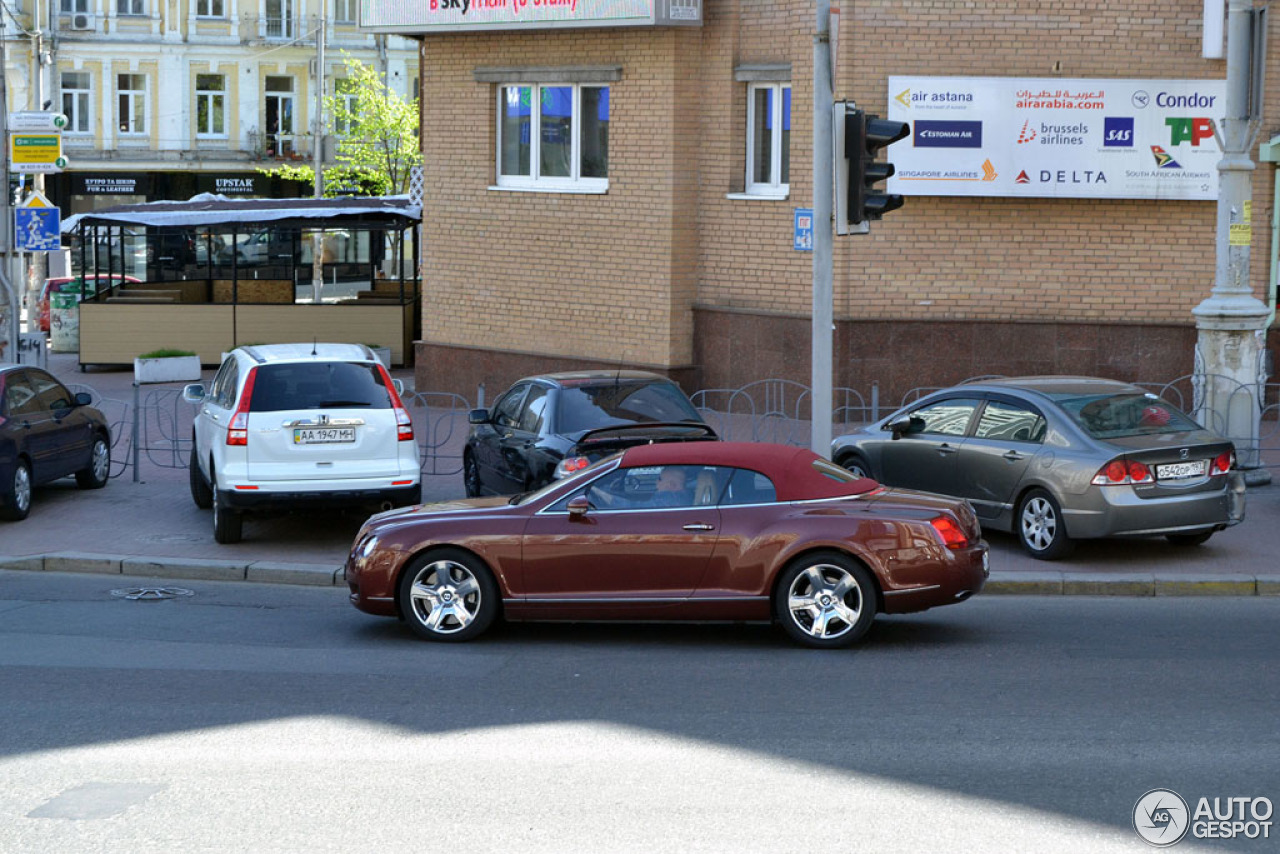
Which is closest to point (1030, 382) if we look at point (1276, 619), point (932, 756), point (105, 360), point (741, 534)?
point (1276, 619)

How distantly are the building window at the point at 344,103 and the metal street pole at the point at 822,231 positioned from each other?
39909mm

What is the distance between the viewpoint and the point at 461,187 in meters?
23.3

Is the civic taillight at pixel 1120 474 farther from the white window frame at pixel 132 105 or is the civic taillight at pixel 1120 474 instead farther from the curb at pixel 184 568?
the white window frame at pixel 132 105

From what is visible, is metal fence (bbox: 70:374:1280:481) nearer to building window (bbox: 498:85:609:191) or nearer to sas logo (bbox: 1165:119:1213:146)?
sas logo (bbox: 1165:119:1213:146)

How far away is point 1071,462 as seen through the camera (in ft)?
40.8

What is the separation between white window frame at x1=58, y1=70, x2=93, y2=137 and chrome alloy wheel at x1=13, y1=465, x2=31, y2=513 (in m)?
41.4

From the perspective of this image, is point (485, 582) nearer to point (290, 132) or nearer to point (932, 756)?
point (932, 756)

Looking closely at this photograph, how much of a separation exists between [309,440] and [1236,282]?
327 inches

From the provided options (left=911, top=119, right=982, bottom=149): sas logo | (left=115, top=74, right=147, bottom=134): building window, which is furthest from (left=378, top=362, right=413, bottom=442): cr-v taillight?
(left=115, top=74, right=147, bottom=134): building window

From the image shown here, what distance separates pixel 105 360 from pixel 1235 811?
84.2 feet

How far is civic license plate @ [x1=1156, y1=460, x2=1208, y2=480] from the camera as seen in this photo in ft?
40.6

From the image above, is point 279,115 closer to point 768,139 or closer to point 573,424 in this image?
point 768,139

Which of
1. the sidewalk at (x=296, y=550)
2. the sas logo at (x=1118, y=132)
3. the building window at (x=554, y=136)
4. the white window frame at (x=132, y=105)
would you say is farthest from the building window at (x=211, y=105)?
the sas logo at (x=1118, y=132)

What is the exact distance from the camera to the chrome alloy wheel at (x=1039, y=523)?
1273cm
